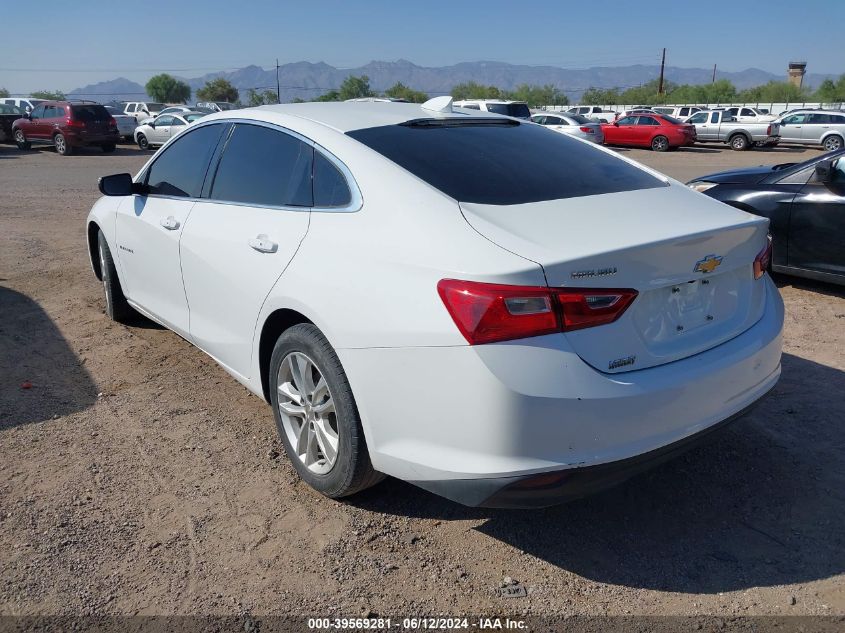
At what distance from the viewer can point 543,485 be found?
244 cm

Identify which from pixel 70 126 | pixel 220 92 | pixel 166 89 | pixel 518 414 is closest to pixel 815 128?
pixel 70 126

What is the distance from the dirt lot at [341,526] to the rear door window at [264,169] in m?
1.26

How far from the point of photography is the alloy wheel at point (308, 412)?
3066 millimetres

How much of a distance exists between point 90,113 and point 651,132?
2071cm

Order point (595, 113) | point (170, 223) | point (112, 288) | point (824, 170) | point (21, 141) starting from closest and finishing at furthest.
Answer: point (170, 223) < point (112, 288) < point (824, 170) < point (21, 141) < point (595, 113)

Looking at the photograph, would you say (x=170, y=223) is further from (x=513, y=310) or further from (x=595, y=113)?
(x=595, y=113)

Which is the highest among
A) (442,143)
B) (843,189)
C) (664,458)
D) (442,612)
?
(442,143)

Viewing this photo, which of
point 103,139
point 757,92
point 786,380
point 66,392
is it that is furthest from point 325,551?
point 757,92

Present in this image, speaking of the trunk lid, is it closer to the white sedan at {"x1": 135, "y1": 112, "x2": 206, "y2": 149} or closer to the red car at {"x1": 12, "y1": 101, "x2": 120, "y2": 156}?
the white sedan at {"x1": 135, "y1": 112, "x2": 206, "y2": 149}

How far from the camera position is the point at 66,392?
436 cm

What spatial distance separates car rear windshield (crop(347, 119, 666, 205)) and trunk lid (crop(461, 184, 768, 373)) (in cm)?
14

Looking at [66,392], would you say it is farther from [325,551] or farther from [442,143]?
[442,143]

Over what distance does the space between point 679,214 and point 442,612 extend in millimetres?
1792

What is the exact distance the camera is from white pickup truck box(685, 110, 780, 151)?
28203 millimetres
